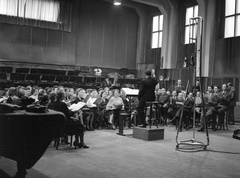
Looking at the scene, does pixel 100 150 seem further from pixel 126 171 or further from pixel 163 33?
pixel 163 33

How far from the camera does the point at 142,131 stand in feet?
22.5

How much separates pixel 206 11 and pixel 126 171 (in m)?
11.8

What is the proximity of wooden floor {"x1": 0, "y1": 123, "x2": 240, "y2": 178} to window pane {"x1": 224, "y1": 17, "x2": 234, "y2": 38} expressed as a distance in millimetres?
8319

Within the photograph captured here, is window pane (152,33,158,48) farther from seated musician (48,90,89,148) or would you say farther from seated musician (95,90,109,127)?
seated musician (48,90,89,148)

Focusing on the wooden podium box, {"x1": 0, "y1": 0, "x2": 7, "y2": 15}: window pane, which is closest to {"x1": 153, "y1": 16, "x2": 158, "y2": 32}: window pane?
{"x1": 0, "y1": 0, "x2": 7, "y2": 15}: window pane

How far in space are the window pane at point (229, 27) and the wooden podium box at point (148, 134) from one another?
8.56 metres

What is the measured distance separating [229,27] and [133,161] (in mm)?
10965

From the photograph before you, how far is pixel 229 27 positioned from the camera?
44.5ft

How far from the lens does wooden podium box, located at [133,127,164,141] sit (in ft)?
22.1

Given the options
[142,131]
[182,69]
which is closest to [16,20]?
[182,69]

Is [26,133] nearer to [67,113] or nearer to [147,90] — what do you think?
[67,113]

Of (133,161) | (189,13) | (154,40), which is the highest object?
(189,13)

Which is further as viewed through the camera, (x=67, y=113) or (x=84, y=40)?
(x=84, y=40)

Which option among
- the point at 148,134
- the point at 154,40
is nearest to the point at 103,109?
the point at 148,134
